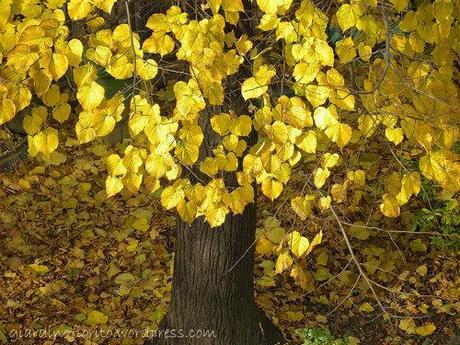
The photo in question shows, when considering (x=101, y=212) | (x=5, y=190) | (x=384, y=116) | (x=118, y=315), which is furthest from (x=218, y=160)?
(x=5, y=190)

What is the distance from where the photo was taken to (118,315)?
4801mm

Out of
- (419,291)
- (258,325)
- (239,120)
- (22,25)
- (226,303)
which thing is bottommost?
(419,291)

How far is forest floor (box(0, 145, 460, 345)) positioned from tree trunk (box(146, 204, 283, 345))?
437 mm

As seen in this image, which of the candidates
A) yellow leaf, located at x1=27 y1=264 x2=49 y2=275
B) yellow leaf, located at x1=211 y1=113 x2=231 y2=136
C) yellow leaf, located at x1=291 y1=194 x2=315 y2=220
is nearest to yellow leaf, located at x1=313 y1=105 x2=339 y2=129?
yellow leaf, located at x1=211 y1=113 x2=231 y2=136

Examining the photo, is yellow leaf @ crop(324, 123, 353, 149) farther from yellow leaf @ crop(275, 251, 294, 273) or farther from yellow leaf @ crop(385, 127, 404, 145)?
yellow leaf @ crop(275, 251, 294, 273)

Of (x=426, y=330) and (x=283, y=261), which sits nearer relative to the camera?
(x=283, y=261)

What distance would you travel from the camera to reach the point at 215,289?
13.2 ft

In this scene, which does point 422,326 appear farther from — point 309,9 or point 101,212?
point 309,9

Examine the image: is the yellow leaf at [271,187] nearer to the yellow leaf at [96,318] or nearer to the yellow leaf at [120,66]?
the yellow leaf at [120,66]

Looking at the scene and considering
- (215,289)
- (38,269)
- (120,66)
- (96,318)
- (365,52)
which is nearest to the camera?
(120,66)

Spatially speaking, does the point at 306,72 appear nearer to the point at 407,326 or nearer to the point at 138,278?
the point at 407,326

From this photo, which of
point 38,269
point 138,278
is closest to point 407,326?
point 138,278

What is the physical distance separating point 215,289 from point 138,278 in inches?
51.7

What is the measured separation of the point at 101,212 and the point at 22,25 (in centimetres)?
375
